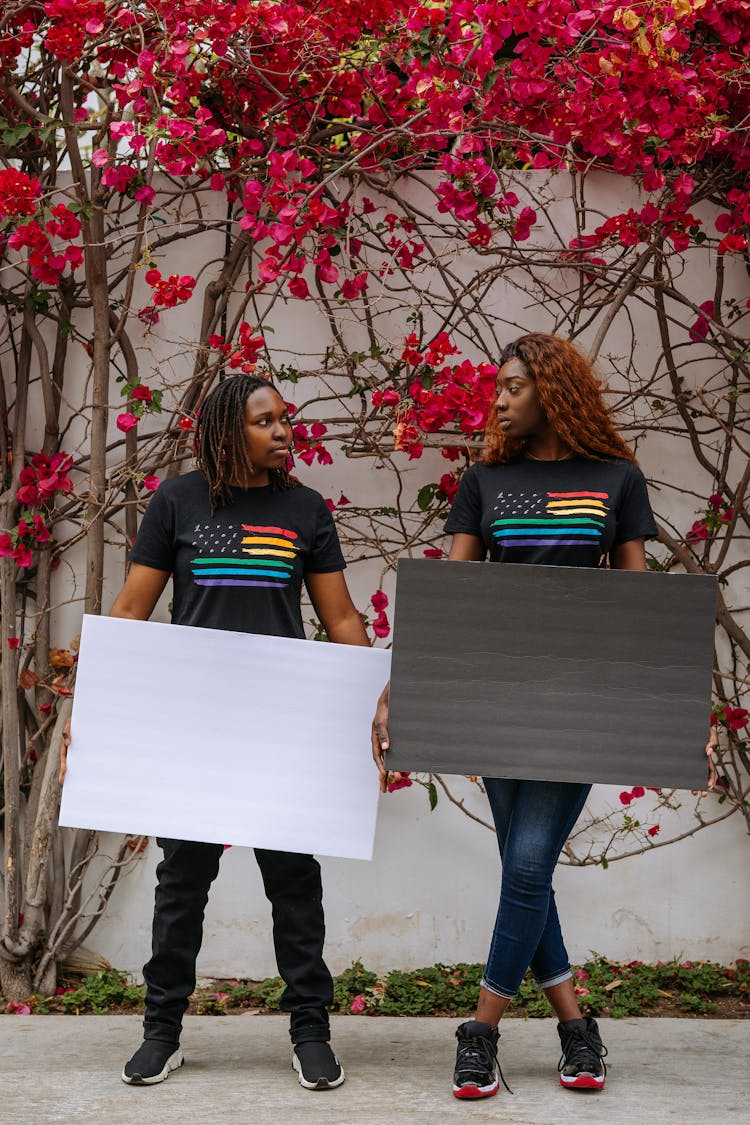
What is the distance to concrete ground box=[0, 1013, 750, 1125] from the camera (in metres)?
2.43

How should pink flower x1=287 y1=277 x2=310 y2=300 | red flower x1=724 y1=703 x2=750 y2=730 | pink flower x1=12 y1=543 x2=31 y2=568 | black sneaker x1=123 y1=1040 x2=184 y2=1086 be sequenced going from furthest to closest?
1. red flower x1=724 y1=703 x2=750 y2=730
2. pink flower x1=12 y1=543 x2=31 y2=568
3. pink flower x1=287 y1=277 x2=310 y2=300
4. black sneaker x1=123 y1=1040 x2=184 y2=1086

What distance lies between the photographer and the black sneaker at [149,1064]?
8.45 ft

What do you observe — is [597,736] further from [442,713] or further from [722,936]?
[722,936]

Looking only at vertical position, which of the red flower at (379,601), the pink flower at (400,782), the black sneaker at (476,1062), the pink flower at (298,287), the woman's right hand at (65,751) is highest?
the pink flower at (298,287)

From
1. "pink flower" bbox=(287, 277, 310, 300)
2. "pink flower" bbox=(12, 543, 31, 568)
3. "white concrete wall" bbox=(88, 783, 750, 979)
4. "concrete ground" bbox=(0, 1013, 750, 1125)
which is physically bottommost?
"concrete ground" bbox=(0, 1013, 750, 1125)

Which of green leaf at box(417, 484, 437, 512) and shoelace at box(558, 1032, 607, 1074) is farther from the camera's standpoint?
green leaf at box(417, 484, 437, 512)

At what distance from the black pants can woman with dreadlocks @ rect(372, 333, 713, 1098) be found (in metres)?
0.34

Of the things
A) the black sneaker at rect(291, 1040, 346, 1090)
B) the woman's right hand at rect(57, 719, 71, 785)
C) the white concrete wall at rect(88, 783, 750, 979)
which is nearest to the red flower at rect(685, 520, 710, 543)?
the white concrete wall at rect(88, 783, 750, 979)

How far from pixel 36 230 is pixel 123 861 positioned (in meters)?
1.88

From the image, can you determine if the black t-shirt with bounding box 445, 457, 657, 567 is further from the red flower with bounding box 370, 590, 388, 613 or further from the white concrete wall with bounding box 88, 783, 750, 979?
the white concrete wall with bounding box 88, 783, 750, 979

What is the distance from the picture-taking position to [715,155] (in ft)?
11.2

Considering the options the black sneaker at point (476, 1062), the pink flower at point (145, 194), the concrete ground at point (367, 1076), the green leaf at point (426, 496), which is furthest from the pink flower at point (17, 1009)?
the pink flower at point (145, 194)

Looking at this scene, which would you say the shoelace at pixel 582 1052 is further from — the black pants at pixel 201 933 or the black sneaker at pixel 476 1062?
the black pants at pixel 201 933

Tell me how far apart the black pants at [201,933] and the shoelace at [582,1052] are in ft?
1.80
